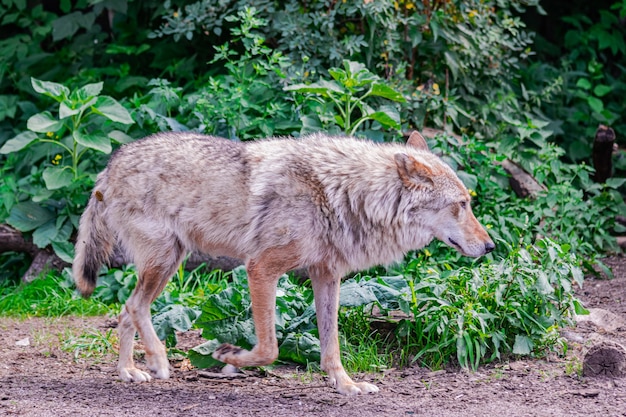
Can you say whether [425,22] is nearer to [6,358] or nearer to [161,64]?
[161,64]

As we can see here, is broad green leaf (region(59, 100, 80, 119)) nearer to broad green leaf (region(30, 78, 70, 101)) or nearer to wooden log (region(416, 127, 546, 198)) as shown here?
broad green leaf (region(30, 78, 70, 101))

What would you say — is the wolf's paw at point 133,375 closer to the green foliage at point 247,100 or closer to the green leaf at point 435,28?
the green foliage at point 247,100

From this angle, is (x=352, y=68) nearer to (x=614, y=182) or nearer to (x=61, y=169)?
(x=61, y=169)

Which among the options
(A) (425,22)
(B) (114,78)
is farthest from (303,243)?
(B) (114,78)

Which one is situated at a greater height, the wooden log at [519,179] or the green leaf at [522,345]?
the wooden log at [519,179]

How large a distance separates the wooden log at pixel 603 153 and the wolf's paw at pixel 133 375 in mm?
5345

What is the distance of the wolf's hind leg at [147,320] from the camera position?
203 inches

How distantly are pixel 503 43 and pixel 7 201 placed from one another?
5.13m

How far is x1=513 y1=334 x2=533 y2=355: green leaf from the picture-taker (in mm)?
5234

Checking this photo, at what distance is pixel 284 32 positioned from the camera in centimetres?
782

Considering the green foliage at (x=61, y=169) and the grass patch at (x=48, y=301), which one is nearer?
the grass patch at (x=48, y=301)

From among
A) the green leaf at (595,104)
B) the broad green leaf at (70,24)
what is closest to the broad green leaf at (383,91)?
the green leaf at (595,104)

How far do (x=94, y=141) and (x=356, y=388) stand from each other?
348 centimetres

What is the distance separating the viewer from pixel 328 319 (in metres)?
5.04
